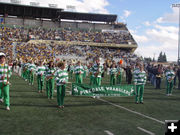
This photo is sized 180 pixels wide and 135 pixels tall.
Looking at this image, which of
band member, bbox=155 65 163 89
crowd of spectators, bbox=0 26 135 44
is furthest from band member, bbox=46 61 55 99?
crowd of spectators, bbox=0 26 135 44

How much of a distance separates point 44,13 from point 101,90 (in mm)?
54774

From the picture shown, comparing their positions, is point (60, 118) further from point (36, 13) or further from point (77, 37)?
point (36, 13)

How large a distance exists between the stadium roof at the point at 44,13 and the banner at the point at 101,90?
174 feet

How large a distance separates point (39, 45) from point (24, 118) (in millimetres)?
44180

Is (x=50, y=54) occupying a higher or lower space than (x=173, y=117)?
higher

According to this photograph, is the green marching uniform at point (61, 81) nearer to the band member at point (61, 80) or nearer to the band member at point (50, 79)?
the band member at point (61, 80)

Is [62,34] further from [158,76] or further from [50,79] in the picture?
[50,79]

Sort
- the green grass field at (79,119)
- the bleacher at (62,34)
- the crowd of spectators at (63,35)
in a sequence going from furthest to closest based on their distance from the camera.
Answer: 1. the crowd of spectators at (63,35)
2. the bleacher at (62,34)
3. the green grass field at (79,119)

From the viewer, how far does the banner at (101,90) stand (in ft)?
33.1

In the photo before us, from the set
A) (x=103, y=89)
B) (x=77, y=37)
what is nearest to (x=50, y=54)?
(x=77, y=37)

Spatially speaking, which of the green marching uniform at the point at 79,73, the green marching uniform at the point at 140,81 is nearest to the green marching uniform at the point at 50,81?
the green marching uniform at the point at 79,73

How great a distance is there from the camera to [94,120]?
7.43 meters

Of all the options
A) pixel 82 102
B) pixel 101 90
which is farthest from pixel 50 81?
pixel 101 90

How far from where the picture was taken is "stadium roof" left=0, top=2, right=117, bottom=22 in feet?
194
